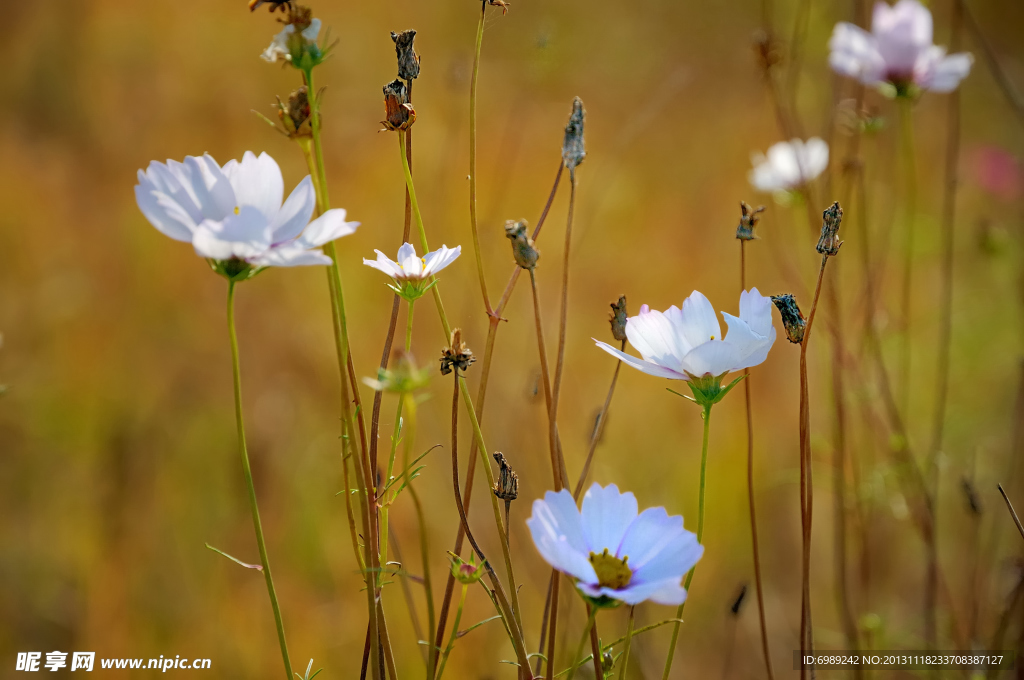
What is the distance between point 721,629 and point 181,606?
2.43ft

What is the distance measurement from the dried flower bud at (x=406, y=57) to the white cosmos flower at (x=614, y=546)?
0.89ft

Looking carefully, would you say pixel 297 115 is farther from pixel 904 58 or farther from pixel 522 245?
pixel 904 58

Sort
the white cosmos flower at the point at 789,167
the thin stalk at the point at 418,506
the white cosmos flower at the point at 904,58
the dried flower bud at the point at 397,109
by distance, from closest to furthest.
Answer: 1. the thin stalk at the point at 418,506
2. the dried flower bud at the point at 397,109
3. the white cosmos flower at the point at 904,58
4. the white cosmos flower at the point at 789,167

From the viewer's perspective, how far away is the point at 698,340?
1.36 feet

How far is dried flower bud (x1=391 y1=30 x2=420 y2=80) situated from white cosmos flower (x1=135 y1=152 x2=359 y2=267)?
0.11 metres

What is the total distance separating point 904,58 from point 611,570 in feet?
2.60

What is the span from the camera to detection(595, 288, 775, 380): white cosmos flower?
36 centimetres

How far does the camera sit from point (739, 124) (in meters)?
1.93

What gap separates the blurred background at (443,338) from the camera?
887 millimetres

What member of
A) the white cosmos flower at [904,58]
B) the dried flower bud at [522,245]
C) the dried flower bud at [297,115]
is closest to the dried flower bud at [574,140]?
the dried flower bud at [522,245]

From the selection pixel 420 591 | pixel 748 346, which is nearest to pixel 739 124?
pixel 420 591

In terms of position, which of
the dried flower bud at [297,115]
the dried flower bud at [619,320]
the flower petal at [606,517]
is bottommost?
the flower petal at [606,517]

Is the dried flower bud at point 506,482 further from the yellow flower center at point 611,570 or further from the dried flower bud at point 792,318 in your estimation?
the dried flower bud at point 792,318

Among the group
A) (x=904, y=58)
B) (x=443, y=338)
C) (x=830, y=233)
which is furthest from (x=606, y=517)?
(x=443, y=338)
